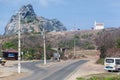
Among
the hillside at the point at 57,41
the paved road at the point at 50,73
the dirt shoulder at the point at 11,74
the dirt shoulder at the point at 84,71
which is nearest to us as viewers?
the paved road at the point at 50,73

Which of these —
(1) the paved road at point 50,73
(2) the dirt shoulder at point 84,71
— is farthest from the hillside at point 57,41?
(2) the dirt shoulder at point 84,71

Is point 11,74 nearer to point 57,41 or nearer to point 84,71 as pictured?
point 84,71

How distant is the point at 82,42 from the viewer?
178 metres

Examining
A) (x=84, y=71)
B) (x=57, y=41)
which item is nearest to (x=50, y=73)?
(x=84, y=71)

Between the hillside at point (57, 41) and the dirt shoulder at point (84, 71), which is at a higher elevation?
the hillside at point (57, 41)

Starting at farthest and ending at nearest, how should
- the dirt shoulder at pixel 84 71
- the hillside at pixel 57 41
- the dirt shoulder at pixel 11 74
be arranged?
the hillside at pixel 57 41
the dirt shoulder at pixel 84 71
the dirt shoulder at pixel 11 74

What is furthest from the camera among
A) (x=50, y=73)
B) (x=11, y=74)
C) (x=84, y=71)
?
(x=84, y=71)

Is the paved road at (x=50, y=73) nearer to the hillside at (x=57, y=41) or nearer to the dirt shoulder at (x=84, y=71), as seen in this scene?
the dirt shoulder at (x=84, y=71)

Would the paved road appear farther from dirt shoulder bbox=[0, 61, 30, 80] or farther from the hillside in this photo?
the hillside

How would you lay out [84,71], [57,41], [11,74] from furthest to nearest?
[57,41] → [84,71] → [11,74]

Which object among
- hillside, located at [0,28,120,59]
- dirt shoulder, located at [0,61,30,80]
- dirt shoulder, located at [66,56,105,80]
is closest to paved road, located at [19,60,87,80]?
dirt shoulder, located at [66,56,105,80]

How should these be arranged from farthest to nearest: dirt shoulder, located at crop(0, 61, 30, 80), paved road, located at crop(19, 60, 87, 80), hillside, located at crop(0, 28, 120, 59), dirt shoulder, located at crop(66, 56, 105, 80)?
1. hillside, located at crop(0, 28, 120, 59)
2. dirt shoulder, located at crop(66, 56, 105, 80)
3. dirt shoulder, located at crop(0, 61, 30, 80)
4. paved road, located at crop(19, 60, 87, 80)

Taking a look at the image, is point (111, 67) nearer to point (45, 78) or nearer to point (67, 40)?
point (45, 78)

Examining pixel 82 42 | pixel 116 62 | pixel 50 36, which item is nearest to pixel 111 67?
pixel 116 62
